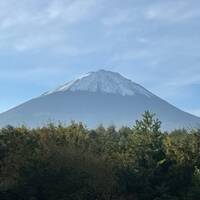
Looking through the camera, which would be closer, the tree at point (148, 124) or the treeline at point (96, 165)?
the treeline at point (96, 165)

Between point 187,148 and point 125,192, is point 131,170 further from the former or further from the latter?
point 187,148

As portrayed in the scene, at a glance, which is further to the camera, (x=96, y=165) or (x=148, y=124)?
(x=148, y=124)

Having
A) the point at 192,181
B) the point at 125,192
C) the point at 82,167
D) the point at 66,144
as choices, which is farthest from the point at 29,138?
the point at 192,181

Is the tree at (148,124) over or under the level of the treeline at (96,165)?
over

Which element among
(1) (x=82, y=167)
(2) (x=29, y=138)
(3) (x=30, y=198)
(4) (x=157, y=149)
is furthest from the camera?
(4) (x=157, y=149)

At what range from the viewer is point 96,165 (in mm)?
34844

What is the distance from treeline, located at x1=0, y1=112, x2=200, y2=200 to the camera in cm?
3278

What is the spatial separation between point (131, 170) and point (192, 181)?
4316 mm

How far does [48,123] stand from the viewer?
42438 mm

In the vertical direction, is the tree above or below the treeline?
above

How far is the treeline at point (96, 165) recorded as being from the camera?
108ft

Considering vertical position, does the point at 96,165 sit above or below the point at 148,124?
below

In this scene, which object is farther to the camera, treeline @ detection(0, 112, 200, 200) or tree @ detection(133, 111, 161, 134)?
tree @ detection(133, 111, 161, 134)

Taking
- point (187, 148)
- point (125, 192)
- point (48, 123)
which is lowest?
point (125, 192)
